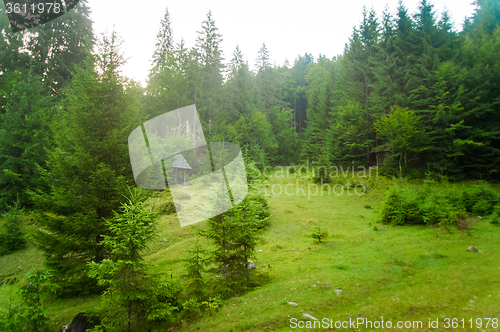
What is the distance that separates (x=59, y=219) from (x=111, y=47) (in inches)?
258

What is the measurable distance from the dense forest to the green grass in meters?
1.10

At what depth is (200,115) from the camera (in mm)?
34688

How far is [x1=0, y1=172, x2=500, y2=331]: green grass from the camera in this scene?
612cm

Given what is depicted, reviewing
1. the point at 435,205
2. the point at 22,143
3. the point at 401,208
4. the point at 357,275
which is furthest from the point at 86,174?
the point at 435,205

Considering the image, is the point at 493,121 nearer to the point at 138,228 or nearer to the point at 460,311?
the point at 460,311

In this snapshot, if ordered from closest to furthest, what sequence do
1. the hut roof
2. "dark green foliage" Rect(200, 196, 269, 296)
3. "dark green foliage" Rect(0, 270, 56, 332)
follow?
1. "dark green foliage" Rect(0, 270, 56, 332)
2. "dark green foliage" Rect(200, 196, 269, 296)
3. the hut roof

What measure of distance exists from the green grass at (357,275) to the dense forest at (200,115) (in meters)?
1.10

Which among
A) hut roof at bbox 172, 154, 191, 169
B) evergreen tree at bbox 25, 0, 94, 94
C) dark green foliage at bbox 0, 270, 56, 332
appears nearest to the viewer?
dark green foliage at bbox 0, 270, 56, 332

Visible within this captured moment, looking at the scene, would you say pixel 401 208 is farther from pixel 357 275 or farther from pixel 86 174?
pixel 86 174

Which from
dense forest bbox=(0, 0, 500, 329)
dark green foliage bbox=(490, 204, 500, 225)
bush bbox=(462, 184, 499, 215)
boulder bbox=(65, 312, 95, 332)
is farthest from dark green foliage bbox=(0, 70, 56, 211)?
dark green foliage bbox=(490, 204, 500, 225)

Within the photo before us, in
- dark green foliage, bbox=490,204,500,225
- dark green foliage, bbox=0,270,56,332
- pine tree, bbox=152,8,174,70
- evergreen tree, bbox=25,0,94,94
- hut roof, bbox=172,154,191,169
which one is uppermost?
pine tree, bbox=152,8,174,70

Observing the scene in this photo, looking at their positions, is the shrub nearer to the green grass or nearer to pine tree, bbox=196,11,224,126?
the green grass

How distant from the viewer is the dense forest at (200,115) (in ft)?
26.1

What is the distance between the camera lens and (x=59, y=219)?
8.20m
